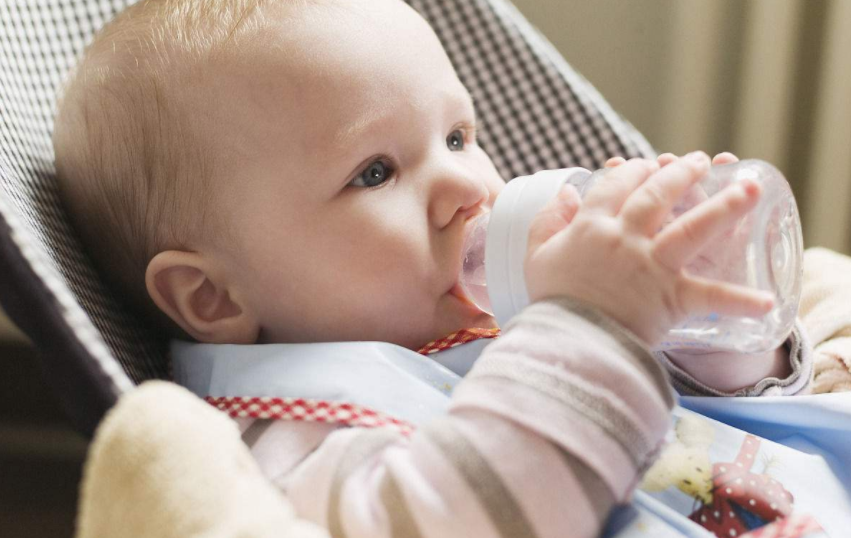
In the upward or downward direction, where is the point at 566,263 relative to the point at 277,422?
upward

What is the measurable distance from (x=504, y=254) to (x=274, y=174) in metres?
0.21

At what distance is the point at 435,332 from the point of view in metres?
0.76

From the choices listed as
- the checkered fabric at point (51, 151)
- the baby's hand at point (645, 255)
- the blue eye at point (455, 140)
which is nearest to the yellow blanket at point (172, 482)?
the checkered fabric at point (51, 151)

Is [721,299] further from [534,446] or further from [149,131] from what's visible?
[149,131]

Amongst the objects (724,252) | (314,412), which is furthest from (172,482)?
(724,252)


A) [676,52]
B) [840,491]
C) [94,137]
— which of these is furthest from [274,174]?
[676,52]

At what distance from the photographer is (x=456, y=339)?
750 millimetres

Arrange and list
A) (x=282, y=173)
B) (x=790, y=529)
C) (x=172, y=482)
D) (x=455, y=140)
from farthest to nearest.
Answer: (x=455, y=140) → (x=282, y=173) → (x=790, y=529) → (x=172, y=482)

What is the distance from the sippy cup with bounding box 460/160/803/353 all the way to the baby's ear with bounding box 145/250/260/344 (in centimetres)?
23

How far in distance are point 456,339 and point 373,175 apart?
0.51ft

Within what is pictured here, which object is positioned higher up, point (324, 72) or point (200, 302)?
point (324, 72)

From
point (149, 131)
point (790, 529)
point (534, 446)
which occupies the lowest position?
point (790, 529)

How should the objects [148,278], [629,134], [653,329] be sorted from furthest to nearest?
[629,134] < [148,278] < [653,329]

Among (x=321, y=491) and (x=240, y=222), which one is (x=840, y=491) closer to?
(x=321, y=491)
